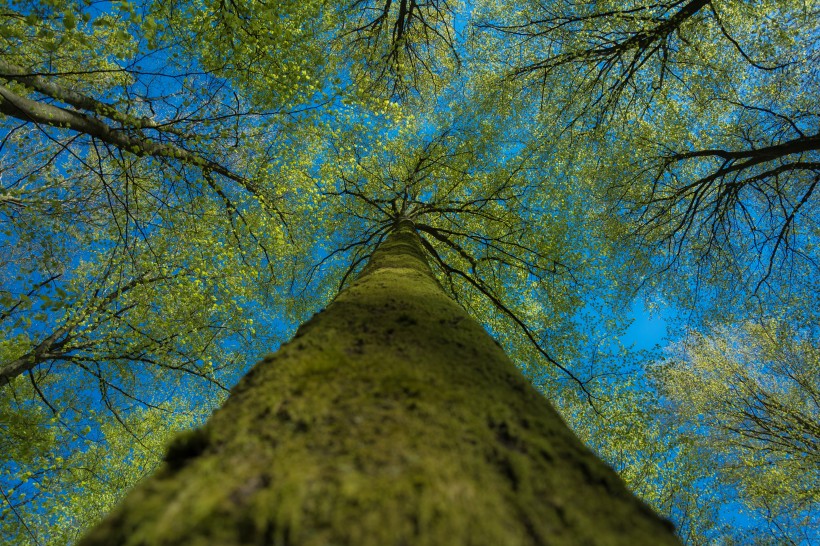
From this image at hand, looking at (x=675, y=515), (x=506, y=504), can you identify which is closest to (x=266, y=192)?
(x=506, y=504)

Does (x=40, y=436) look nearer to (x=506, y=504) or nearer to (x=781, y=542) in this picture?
(x=506, y=504)

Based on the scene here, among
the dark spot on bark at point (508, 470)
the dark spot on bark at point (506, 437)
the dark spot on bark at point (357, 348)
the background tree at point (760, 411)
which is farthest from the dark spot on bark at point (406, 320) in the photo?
the background tree at point (760, 411)

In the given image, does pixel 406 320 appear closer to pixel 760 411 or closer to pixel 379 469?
pixel 379 469

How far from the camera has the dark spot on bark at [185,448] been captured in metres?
0.85

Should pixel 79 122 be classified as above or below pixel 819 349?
below

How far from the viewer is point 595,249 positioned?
9.42 meters

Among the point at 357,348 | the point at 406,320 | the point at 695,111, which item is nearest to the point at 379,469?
the point at 357,348

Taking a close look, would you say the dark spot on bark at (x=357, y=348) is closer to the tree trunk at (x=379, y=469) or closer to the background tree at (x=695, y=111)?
the tree trunk at (x=379, y=469)

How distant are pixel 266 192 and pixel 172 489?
6928 mm

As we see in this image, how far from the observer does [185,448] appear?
2.83ft

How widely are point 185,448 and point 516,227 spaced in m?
8.52

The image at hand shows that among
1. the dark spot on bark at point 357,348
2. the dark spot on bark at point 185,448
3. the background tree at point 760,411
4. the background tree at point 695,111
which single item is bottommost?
the dark spot on bark at point 185,448

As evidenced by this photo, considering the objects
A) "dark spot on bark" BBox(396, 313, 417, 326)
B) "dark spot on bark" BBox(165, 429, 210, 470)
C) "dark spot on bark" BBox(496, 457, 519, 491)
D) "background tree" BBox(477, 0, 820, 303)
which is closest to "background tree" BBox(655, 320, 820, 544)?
"background tree" BBox(477, 0, 820, 303)

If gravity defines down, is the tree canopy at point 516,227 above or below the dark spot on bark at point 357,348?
above
